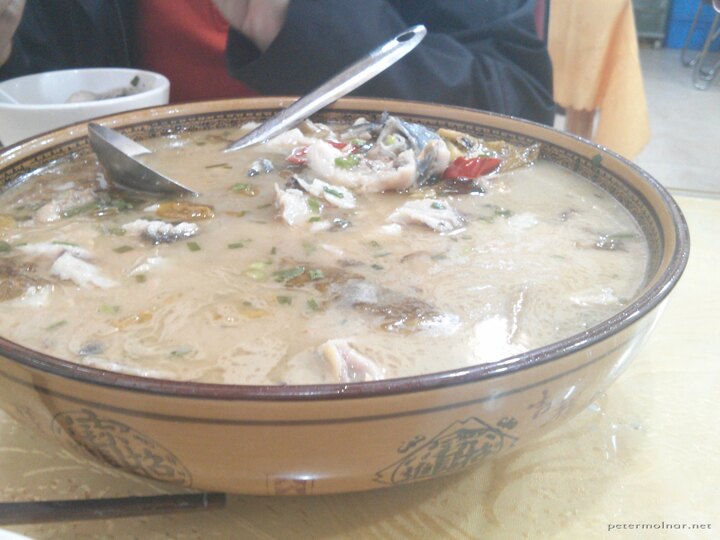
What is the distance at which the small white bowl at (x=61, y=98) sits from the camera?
1.40m

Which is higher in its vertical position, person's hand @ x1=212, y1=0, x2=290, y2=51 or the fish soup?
person's hand @ x1=212, y1=0, x2=290, y2=51

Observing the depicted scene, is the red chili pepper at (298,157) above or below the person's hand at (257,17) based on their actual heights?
below

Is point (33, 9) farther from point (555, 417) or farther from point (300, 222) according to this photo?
point (555, 417)

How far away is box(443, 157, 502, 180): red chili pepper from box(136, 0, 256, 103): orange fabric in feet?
3.73

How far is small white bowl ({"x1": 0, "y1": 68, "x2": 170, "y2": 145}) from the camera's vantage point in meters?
1.40

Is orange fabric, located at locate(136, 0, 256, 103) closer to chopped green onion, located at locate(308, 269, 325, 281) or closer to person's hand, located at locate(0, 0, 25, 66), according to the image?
person's hand, located at locate(0, 0, 25, 66)

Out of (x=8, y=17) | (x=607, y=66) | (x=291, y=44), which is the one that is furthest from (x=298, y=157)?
(x=607, y=66)

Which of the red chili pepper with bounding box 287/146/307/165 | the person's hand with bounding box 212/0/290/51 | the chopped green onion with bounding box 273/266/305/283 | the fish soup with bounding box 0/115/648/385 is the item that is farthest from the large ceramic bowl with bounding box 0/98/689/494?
the person's hand with bounding box 212/0/290/51

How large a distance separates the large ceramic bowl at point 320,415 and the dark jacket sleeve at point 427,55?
4.09 feet

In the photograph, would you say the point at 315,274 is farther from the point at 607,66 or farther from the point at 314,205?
the point at 607,66

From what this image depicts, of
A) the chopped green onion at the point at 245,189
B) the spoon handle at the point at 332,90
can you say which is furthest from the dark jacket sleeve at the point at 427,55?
the chopped green onion at the point at 245,189

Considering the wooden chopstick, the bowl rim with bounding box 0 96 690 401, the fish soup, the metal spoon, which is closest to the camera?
the bowl rim with bounding box 0 96 690 401

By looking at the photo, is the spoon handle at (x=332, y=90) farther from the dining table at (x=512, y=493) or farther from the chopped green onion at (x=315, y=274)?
the dining table at (x=512, y=493)

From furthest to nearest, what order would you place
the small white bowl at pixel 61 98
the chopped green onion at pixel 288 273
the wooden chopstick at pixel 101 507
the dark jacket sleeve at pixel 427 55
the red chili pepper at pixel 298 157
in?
the dark jacket sleeve at pixel 427 55 < the small white bowl at pixel 61 98 < the red chili pepper at pixel 298 157 < the chopped green onion at pixel 288 273 < the wooden chopstick at pixel 101 507
